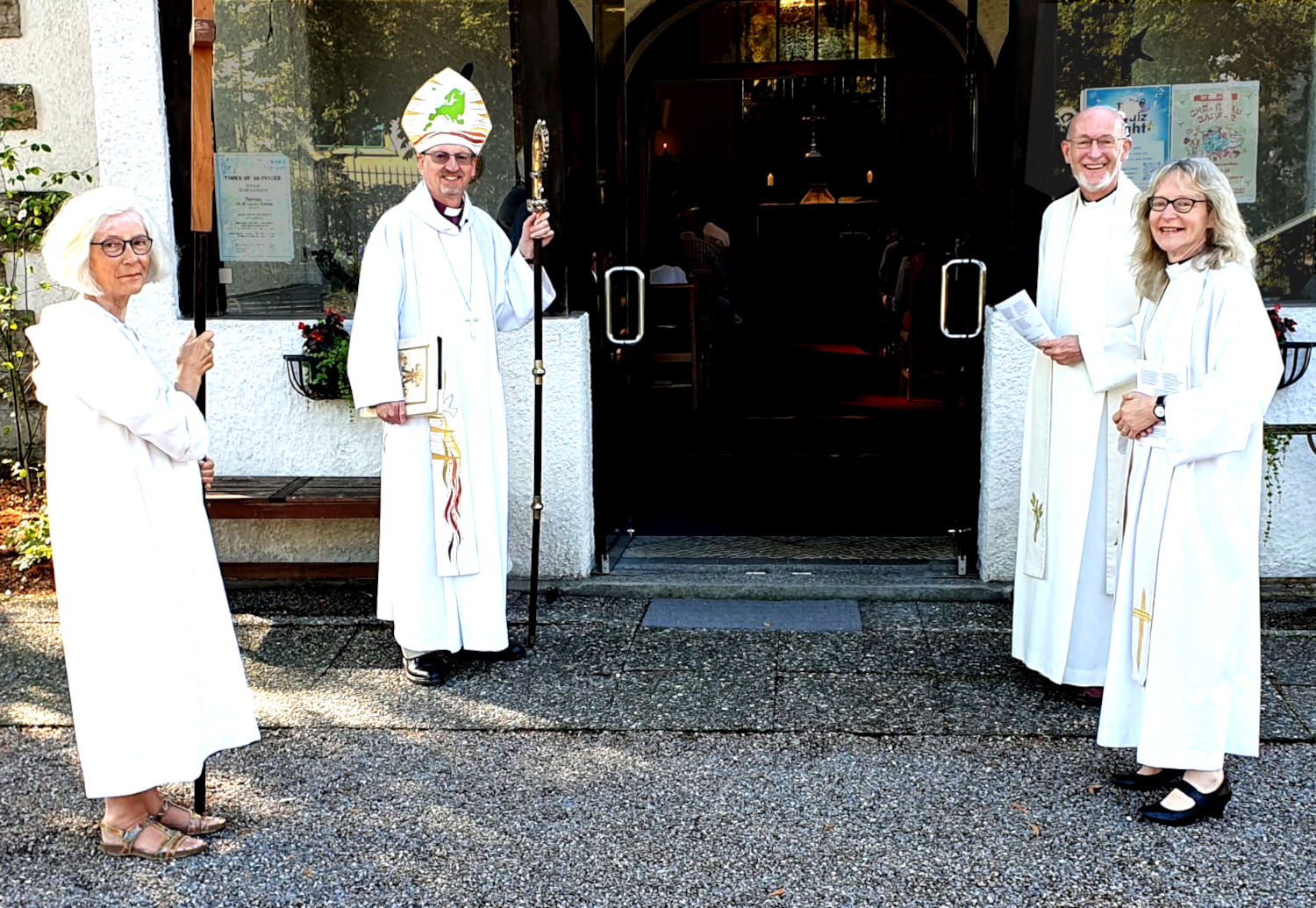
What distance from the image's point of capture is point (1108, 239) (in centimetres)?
449

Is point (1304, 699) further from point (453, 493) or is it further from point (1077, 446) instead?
point (453, 493)

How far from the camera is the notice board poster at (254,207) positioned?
622 centimetres

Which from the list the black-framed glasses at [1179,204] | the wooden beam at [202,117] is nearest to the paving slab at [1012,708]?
the black-framed glasses at [1179,204]

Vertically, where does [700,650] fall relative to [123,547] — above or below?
below

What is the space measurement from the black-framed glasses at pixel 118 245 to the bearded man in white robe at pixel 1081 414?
2.82 metres

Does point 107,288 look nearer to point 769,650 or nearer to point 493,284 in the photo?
point 493,284

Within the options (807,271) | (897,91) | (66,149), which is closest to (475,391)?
(66,149)

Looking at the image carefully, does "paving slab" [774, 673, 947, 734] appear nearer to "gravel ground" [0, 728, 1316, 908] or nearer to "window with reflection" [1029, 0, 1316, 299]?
"gravel ground" [0, 728, 1316, 908]

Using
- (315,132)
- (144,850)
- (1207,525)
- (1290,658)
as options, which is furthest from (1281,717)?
(315,132)

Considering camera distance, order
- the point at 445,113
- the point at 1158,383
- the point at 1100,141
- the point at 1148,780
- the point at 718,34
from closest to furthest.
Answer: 1. the point at 1158,383
2. the point at 1148,780
3. the point at 1100,141
4. the point at 445,113
5. the point at 718,34

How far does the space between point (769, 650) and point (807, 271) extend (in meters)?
9.85

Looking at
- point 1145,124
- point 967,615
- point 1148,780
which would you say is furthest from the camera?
point 1145,124

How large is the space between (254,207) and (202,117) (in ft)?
8.42

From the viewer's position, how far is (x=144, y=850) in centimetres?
367
